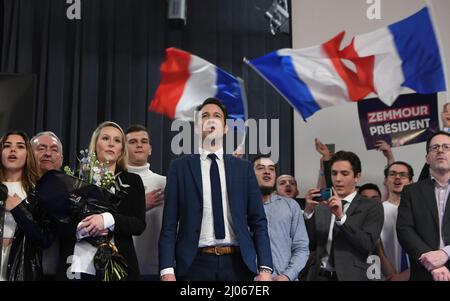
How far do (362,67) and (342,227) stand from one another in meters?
1.91

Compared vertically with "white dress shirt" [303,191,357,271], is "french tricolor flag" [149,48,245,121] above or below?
above

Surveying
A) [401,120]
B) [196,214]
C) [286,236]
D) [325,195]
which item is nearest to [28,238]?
[196,214]

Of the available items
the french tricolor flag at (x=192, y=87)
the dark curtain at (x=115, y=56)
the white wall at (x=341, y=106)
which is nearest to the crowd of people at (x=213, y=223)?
the french tricolor flag at (x=192, y=87)

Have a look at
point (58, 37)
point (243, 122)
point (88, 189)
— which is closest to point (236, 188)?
point (88, 189)

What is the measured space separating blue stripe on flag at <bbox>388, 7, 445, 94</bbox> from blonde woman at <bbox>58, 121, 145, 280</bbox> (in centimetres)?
261

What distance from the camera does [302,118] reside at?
5.33 m

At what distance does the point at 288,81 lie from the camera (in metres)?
5.23

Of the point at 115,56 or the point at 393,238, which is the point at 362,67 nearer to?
the point at 393,238

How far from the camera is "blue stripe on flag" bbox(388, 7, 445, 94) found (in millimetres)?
4941

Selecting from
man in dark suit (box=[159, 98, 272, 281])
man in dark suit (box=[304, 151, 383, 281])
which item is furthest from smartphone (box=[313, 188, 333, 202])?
man in dark suit (box=[159, 98, 272, 281])

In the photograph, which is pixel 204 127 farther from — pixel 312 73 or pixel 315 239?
pixel 312 73

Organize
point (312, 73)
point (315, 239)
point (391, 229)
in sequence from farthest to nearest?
point (312, 73) → point (391, 229) → point (315, 239)

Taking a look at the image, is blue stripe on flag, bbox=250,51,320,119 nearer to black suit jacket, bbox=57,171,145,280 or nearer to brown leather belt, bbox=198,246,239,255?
black suit jacket, bbox=57,171,145,280

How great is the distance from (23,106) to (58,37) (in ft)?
4.94
